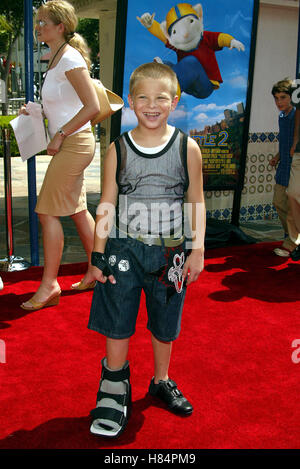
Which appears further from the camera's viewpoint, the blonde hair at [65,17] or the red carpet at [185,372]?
the blonde hair at [65,17]

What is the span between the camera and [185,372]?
9.90 ft

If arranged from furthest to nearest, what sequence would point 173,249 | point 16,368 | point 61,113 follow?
point 61,113, point 16,368, point 173,249

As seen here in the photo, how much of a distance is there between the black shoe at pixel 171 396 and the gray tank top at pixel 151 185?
0.75 metres

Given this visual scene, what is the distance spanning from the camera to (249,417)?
259 centimetres

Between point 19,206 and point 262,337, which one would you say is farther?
point 19,206

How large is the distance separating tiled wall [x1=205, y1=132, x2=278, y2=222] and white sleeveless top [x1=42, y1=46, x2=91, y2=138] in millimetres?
3259

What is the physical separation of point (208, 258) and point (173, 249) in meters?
2.94

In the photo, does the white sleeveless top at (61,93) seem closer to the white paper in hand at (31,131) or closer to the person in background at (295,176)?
the white paper in hand at (31,131)

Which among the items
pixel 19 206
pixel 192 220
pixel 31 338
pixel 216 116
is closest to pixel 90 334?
pixel 31 338

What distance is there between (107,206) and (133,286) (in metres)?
0.36

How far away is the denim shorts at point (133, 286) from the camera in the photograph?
240 centimetres

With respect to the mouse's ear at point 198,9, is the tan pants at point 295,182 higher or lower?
lower

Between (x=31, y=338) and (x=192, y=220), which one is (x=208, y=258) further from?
(x=192, y=220)

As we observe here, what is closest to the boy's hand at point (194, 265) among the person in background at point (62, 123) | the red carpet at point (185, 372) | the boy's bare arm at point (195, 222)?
the boy's bare arm at point (195, 222)
